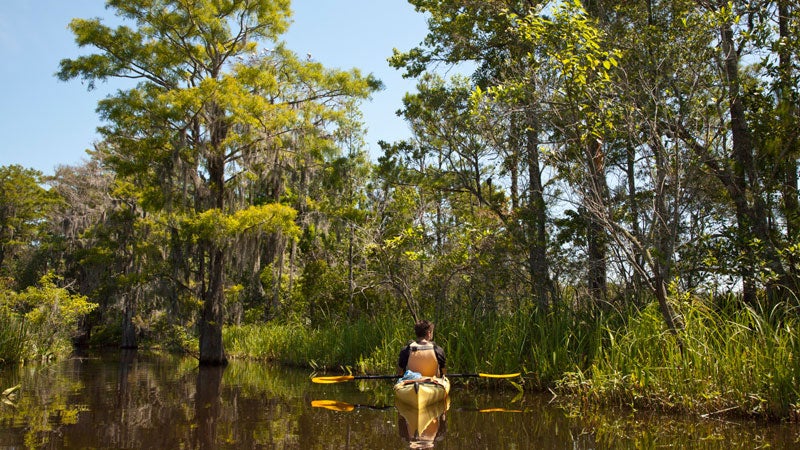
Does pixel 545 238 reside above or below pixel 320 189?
below

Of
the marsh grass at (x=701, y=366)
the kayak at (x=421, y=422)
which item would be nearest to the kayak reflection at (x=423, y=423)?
the kayak at (x=421, y=422)

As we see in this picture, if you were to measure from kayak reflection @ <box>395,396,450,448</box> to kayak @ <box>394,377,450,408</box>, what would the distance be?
0.07 meters

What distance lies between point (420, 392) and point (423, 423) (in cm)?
37

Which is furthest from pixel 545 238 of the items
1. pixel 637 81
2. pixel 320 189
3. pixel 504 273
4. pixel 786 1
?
pixel 320 189

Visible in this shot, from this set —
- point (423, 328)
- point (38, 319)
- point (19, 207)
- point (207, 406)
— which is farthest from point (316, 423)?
point (19, 207)

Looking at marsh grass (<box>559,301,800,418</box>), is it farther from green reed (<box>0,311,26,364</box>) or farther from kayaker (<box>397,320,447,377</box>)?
green reed (<box>0,311,26,364</box>)

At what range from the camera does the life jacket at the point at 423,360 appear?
795 cm

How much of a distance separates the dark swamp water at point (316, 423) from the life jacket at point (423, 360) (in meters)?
0.59

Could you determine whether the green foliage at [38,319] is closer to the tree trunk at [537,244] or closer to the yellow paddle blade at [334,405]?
the yellow paddle blade at [334,405]

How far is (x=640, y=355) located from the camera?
7.51 meters

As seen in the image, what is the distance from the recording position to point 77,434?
6.26 m

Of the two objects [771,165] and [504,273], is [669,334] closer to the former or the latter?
[771,165]

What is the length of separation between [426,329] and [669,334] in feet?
10.1

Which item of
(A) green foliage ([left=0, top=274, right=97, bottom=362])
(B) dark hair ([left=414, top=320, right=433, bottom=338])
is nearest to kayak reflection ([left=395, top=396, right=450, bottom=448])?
(B) dark hair ([left=414, top=320, right=433, bottom=338])
